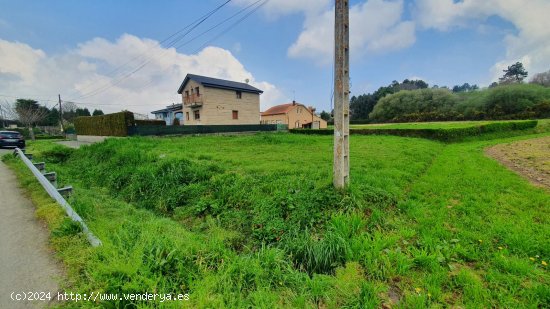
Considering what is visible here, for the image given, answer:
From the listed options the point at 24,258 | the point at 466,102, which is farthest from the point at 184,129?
the point at 466,102

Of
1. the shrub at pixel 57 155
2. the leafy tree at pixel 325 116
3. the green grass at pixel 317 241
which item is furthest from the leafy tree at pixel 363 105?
the shrub at pixel 57 155

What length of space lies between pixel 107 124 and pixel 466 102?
53458 millimetres

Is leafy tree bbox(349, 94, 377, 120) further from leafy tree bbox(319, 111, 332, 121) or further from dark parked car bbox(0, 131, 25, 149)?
dark parked car bbox(0, 131, 25, 149)

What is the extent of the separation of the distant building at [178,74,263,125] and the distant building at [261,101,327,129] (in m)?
11.8

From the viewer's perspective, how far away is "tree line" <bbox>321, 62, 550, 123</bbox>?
32.9 meters

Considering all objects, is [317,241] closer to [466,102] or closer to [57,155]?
[57,155]

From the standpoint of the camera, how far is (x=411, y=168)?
7.20 meters

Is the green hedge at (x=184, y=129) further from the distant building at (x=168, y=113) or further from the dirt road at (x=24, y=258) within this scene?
the distant building at (x=168, y=113)

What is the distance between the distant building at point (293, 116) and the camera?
42312mm

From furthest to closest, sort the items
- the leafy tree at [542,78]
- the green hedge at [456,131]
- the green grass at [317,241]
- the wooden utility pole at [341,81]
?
the leafy tree at [542,78], the green hedge at [456,131], the wooden utility pole at [341,81], the green grass at [317,241]

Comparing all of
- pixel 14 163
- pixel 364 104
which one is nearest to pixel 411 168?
pixel 14 163

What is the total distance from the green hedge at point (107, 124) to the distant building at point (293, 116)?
2737 centimetres

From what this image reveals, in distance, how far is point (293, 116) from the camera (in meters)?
43.2

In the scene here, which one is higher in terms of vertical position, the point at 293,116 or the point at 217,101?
the point at 217,101
